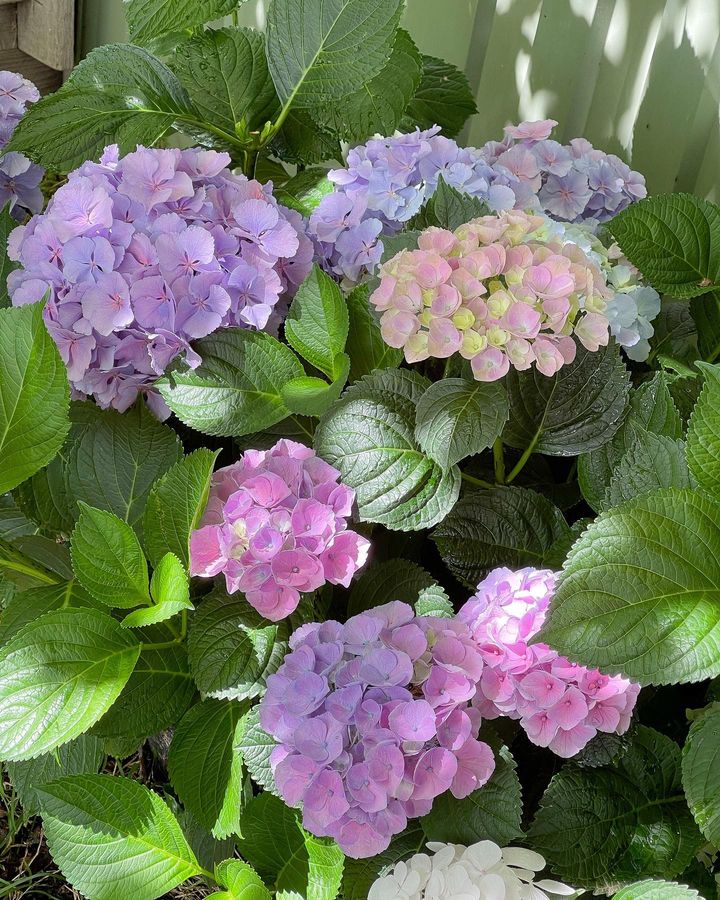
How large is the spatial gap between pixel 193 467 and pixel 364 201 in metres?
0.41

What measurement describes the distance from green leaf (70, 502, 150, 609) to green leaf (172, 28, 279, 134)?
0.60 meters

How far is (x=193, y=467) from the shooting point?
2.46 feet

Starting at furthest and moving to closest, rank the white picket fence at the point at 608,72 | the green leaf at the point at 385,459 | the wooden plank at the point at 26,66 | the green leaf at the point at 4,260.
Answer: the wooden plank at the point at 26,66 → the white picket fence at the point at 608,72 → the green leaf at the point at 4,260 → the green leaf at the point at 385,459

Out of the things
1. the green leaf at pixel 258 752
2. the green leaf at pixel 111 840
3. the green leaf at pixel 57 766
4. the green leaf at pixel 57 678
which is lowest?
the green leaf at pixel 57 766

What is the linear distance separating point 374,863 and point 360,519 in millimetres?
296

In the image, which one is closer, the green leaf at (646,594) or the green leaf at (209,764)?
the green leaf at (646,594)

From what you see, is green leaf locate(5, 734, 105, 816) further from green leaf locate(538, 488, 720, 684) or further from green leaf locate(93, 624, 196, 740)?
green leaf locate(538, 488, 720, 684)

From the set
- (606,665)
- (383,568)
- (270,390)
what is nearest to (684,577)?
(606,665)

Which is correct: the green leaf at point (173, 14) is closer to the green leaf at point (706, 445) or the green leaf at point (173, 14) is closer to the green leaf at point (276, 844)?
the green leaf at point (706, 445)

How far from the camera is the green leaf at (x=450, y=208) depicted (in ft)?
2.97

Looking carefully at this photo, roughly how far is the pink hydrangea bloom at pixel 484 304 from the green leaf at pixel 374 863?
40cm

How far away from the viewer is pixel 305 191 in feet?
3.81

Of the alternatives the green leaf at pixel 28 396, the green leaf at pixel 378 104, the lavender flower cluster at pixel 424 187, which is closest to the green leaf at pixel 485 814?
the green leaf at pixel 28 396

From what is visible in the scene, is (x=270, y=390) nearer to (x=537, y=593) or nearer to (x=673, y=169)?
(x=537, y=593)
